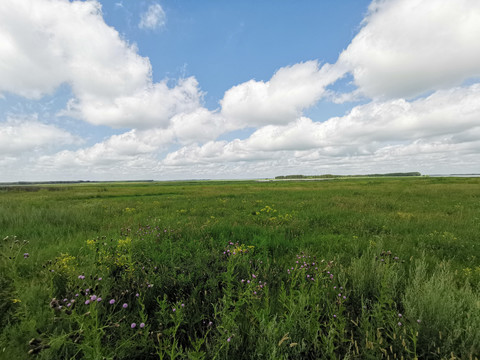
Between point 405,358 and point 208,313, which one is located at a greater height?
point 208,313

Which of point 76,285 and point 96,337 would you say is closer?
point 96,337

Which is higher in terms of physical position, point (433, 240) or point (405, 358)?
point (405, 358)

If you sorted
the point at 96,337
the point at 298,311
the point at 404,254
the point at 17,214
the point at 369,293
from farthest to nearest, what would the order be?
the point at 17,214 → the point at 404,254 → the point at 369,293 → the point at 298,311 → the point at 96,337

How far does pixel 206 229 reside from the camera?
7.18m

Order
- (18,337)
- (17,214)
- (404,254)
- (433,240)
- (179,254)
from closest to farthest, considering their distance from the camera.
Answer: (18,337), (179,254), (404,254), (433,240), (17,214)

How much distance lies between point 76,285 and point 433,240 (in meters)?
9.42

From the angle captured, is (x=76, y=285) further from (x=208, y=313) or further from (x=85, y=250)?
(x=85, y=250)

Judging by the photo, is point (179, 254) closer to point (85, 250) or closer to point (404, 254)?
point (85, 250)

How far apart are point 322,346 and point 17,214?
12.1 meters

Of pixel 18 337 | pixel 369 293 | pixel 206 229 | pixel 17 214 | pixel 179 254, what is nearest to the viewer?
pixel 18 337

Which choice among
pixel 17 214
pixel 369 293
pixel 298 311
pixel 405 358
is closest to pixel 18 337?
pixel 298 311

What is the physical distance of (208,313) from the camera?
281 cm

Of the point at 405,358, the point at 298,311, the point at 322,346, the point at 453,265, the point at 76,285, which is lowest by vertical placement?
the point at 453,265

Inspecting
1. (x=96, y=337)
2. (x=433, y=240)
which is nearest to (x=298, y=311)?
(x=96, y=337)
